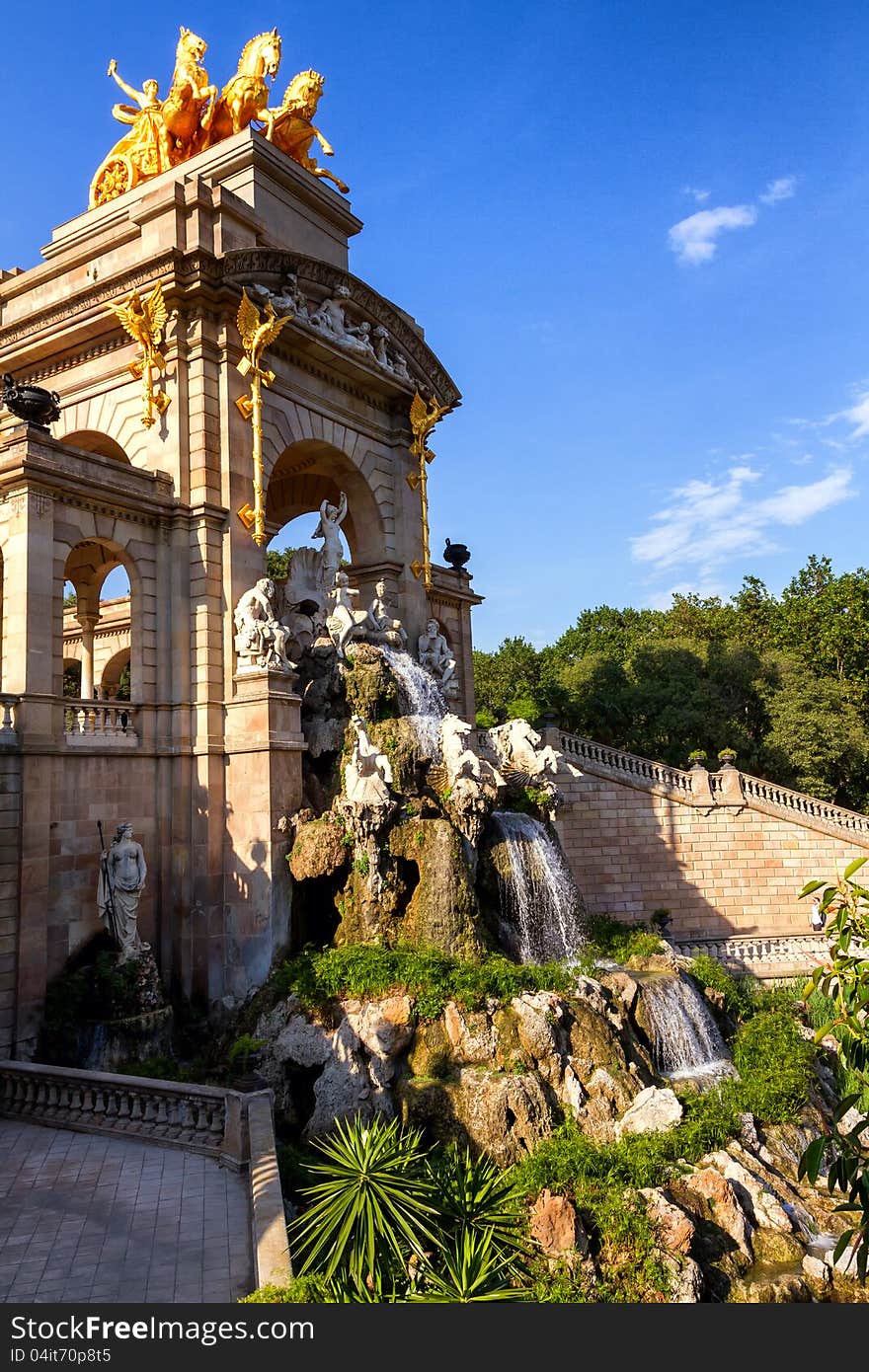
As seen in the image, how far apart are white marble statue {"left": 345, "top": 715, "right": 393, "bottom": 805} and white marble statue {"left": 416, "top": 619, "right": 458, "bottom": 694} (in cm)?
640

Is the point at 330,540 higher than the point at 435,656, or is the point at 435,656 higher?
the point at 330,540

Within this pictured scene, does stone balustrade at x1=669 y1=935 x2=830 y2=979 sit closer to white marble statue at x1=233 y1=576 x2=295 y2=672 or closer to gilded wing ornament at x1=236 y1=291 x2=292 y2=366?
white marble statue at x1=233 y1=576 x2=295 y2=672

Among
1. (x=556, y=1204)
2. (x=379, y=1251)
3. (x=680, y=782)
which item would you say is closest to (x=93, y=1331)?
(x=379, y=1251)

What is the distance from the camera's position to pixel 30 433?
15289 mm

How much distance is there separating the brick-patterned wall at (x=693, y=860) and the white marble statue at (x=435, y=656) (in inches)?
250

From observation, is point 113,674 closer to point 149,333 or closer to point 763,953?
point 149,333

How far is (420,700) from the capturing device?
63.2 feet

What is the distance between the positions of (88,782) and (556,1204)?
9.83 metres

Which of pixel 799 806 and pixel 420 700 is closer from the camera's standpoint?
pixel 420 700

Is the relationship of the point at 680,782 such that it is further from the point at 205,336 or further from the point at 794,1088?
the point at 205,336

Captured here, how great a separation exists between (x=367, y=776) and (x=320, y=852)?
1.51 metres

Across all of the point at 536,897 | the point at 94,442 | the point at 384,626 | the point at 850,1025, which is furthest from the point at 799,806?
the point at 850,1025

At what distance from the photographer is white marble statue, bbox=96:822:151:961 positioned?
15062mm

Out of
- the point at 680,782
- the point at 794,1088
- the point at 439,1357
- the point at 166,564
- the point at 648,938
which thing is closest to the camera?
the point at 439,1357
